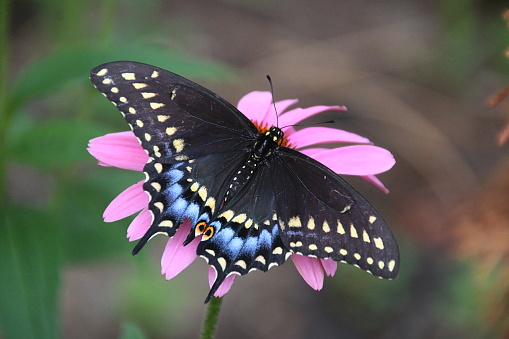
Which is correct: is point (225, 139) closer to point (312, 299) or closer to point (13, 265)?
point (13, 265)

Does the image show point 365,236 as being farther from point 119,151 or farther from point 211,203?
point 119,151

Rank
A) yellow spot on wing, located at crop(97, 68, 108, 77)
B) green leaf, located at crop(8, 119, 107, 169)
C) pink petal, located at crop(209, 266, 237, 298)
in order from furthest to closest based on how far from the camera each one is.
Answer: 1. green leaf, located at crop(8, 119, 107, 169)
2. yellow spot on wing, located at crop(97, 68, 108, 77)
3. pink petal, located at crop(209, 266, 237, 298)

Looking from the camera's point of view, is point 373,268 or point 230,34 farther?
point 230,34

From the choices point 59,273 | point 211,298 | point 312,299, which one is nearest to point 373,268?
point 211,298

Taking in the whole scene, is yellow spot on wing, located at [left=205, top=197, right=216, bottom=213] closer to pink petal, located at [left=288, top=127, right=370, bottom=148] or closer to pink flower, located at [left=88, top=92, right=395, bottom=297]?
pink flower, located at [left=88, top=92, right=395, bottom=297]

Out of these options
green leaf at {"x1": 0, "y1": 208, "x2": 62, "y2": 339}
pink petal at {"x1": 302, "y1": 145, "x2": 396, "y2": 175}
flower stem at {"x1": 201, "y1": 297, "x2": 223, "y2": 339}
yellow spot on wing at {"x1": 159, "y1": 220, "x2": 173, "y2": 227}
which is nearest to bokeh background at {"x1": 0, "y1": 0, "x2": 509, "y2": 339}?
green leaf at {"x1": 0, "y1": 208, "x2": 62, "y2": 339}
